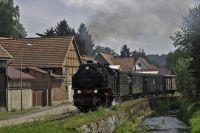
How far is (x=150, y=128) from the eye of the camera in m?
39.6

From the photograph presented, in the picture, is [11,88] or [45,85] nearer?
[11,88]

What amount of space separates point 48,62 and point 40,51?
357cm

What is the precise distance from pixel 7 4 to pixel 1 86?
180ft

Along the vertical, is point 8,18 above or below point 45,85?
above

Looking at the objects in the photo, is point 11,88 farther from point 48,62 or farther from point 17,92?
point 48,62

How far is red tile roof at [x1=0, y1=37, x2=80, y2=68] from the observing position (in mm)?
68125

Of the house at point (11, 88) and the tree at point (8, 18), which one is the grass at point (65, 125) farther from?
the tree at point (8, 18)

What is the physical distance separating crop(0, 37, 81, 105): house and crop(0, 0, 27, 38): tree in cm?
2862

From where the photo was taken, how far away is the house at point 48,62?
62250 millimetres

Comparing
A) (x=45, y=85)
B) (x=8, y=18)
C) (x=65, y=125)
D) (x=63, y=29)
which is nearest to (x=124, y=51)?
(x=63, y=29)

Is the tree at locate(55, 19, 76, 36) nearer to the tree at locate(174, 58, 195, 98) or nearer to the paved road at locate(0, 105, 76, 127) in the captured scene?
the tree at locate(174, 58, 195, 98)

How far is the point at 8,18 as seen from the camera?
102188 mm

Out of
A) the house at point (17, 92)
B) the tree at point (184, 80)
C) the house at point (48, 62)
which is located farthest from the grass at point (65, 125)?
the house at point (48, 62)

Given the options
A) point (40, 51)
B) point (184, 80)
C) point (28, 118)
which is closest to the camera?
point (28, 118)
